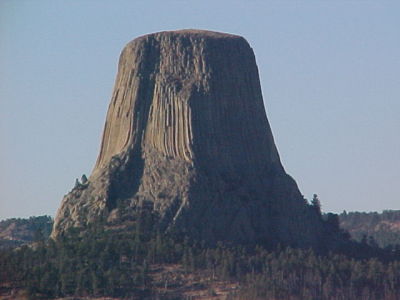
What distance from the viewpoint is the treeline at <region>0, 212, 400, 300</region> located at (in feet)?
372

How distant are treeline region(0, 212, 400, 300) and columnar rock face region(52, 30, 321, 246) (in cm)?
335

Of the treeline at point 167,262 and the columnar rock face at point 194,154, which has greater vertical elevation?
the columnar rock face at point 194,154

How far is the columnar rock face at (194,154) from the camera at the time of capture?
12475 centimetres

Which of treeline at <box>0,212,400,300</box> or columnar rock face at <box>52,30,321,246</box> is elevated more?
columnar rock face at <box>52,30,321,246</box>

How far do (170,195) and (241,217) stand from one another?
5.47 metres

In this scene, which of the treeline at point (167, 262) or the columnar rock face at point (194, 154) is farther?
the columnar rock face at point (194, 154)

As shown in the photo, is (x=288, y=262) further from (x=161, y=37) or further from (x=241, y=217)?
(x=161, y=37)

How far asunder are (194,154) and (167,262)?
11.1 m

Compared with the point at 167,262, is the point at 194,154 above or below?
above

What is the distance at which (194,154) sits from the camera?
126625 mm

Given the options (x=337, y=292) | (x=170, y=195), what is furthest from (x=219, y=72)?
(x=337, y=292)

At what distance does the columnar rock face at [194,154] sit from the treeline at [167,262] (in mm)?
3347

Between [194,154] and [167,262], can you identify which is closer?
[167,262]

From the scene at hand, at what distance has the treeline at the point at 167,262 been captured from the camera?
11350cm
